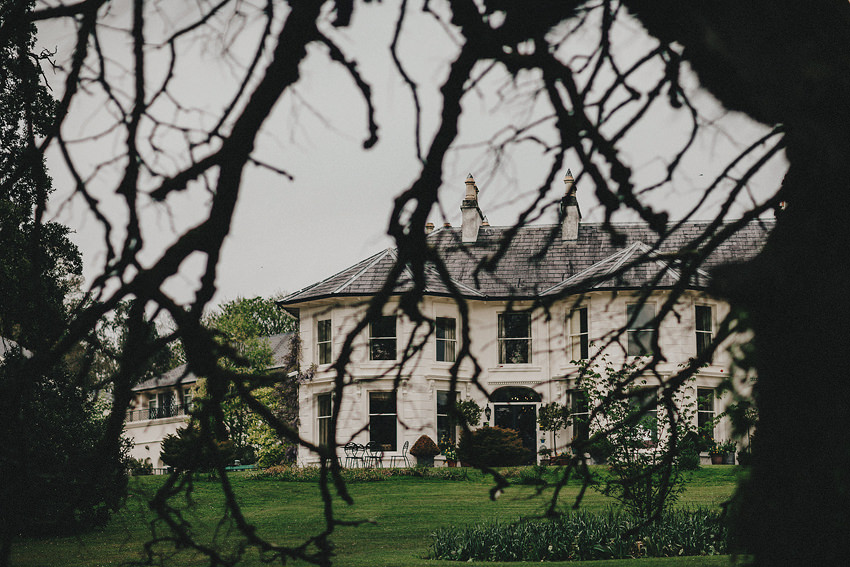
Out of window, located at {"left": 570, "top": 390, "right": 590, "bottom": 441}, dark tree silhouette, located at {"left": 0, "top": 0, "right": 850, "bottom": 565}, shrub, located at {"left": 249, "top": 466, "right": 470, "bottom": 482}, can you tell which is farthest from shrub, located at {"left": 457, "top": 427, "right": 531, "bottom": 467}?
dark tree silhouette, located at {"left": 0, "top": 0, "right": 850, "bottom": 565}

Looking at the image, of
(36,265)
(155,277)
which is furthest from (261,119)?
(36,265)

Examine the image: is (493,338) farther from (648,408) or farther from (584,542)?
(648,408)

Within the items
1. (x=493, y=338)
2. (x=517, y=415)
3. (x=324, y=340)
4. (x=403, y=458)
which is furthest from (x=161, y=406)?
(x=493, y=338)

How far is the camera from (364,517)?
1603 cm

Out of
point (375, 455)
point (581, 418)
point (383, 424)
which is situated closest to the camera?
point (581, 418)

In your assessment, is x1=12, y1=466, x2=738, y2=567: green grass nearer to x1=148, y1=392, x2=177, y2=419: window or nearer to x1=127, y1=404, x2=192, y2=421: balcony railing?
x1=127, y1=404, x2=192, y2=421: balcony railing

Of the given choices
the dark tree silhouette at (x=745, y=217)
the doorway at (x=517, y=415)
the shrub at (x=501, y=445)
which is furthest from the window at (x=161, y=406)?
the dark tree silhouette at (x=745, y=217)

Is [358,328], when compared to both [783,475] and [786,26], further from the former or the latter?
[786,26]

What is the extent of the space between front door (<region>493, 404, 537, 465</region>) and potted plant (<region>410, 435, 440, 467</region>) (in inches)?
90.6

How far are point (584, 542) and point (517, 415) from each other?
15.8 meters

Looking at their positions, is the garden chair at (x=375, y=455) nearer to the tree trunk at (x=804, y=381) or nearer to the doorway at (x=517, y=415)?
the doorway at (x=517, y=415)

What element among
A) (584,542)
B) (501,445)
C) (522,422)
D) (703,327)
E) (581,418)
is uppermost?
(703,327)

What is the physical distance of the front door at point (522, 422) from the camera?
25719 mm

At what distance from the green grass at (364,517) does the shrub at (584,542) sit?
1.36 feet
